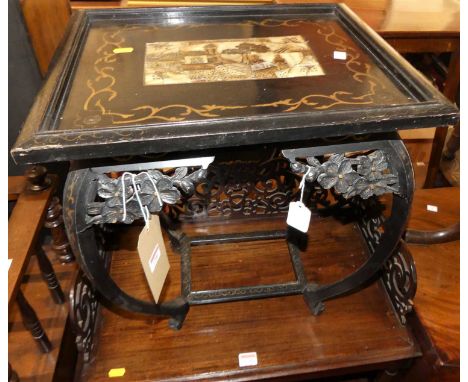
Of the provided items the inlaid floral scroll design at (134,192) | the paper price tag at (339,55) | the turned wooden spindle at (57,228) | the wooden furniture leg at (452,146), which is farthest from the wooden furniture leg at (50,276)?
the wooden furniture leg at (452,146)

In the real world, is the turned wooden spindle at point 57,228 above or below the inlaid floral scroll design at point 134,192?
below

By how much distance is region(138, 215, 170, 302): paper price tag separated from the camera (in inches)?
29.4

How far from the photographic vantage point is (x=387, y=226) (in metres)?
0.90

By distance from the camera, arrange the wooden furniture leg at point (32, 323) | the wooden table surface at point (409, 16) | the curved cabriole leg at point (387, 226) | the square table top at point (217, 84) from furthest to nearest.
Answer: the wooden table surface at point (409, 16) < the wooden furniture leg at point (32, 323) < the curved cabriole leg at point (387, 226) < the square table top at point (217, 84)

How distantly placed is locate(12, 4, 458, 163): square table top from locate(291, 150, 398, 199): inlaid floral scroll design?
81 mm

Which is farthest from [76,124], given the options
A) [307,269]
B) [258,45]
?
[307,269]

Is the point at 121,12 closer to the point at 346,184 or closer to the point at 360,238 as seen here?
the point at 346,184

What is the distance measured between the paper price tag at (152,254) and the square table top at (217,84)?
6.7 inches

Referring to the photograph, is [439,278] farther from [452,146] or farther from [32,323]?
[32,323]

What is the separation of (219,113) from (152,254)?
0.28m

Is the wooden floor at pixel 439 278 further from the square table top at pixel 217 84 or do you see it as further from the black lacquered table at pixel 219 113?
the square table top at pixel 217 84

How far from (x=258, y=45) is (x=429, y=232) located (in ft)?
2.31

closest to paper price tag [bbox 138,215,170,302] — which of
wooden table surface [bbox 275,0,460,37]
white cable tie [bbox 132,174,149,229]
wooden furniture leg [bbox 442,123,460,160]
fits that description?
white cable tie [bbox 132,174,149,229]

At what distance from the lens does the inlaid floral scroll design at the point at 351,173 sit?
2.51 feet
